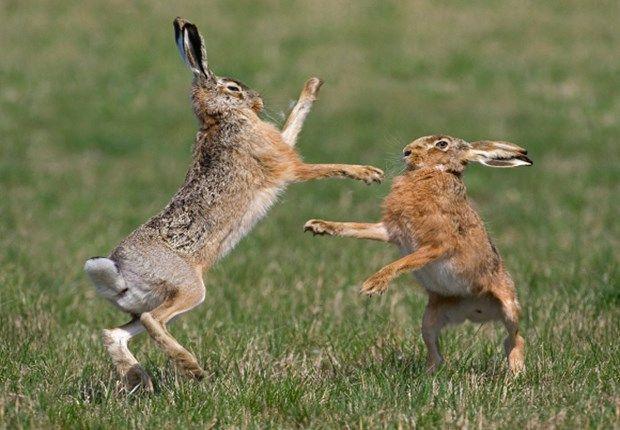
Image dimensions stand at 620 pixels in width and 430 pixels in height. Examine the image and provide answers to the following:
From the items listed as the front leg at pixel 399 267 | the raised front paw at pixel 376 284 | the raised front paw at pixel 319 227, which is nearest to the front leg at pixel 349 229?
the raised front paw at pixel 319 227

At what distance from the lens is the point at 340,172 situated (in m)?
6.24

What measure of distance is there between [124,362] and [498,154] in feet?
7.21

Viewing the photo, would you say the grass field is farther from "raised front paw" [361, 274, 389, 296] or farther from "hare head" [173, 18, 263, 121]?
"raised front paw" [361, 274, 389, 296]

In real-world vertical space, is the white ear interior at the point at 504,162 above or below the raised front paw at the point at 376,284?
above

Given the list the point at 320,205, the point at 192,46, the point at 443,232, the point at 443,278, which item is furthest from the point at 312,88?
the point at 320,205

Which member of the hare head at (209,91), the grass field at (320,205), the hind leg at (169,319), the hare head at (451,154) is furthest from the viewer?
the hare head at (209,91)

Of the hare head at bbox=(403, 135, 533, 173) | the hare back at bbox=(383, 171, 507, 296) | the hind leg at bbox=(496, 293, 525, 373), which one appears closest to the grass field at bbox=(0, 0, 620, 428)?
the hind leg at bbox=(496, 293, 525, 373)

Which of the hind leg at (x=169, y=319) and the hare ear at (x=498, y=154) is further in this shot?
the hare ear at (x=498, y=154)

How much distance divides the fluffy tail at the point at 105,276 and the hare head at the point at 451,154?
1.67 metres

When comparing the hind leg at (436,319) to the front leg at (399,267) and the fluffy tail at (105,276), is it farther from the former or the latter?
the fluffy tail at (105,276)

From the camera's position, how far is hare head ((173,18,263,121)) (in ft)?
21.2

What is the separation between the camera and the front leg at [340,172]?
612 cm

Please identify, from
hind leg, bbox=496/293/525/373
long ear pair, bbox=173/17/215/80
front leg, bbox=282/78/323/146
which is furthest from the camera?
front leg, bbox=282/78/323/146

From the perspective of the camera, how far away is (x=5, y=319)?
7.07 meters
